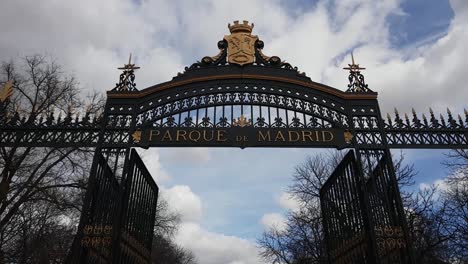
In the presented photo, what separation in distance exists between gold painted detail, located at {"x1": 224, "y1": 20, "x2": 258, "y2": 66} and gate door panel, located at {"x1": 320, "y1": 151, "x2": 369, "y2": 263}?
3915 mm

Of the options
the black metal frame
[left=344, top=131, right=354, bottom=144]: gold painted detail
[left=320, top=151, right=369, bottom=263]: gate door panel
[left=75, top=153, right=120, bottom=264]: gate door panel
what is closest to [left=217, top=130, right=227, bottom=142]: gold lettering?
the black metal frame

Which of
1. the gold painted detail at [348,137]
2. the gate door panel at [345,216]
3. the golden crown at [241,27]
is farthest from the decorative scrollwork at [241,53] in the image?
the gate door panel at [345,216]

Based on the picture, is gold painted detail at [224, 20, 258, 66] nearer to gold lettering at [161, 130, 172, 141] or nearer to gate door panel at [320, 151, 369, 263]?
gold lettering at [161, 130, 172, 141]

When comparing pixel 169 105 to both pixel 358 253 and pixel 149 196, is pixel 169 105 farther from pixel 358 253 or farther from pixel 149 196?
pixel 358 253

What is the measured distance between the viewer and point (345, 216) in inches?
429

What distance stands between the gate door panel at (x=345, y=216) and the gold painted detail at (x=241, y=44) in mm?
3915

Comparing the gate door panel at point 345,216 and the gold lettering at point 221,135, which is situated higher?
the gold lettering at point 221,135

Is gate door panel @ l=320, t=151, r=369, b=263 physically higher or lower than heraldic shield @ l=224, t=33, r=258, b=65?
lower

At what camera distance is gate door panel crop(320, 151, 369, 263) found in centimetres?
1001

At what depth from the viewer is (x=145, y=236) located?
11875 mm

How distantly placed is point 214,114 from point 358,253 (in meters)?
5.14

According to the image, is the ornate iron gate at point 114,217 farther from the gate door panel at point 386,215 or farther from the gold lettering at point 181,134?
the gate door panel at point 386,215

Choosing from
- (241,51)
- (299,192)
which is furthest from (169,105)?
(299,192)

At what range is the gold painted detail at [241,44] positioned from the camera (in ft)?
37.3
